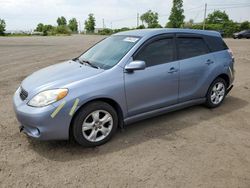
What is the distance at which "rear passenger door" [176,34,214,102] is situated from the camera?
14.7ft

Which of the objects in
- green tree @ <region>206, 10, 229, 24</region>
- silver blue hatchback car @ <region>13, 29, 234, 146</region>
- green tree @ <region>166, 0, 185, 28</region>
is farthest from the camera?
green tree @ <region>206, 10, 229, 24</region>

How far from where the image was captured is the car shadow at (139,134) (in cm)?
350

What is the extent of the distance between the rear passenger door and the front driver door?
170 mm

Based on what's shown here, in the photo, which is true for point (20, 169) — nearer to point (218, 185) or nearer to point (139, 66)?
point (139, 66)

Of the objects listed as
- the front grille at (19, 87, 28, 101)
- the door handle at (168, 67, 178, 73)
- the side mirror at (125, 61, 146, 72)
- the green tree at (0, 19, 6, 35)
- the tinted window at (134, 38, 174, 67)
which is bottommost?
the front grille at (19, 87, 28, 101)

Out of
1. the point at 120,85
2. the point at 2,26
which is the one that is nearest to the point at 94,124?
the point at 120,85

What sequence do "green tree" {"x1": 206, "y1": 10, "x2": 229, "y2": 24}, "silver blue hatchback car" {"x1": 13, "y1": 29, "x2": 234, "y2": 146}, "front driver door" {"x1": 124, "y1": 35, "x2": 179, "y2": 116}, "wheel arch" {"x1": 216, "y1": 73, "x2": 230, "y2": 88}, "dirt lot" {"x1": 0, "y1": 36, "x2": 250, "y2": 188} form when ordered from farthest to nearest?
"green tree" {"x1": 206, "y1": 10, "x2": 229, "y2": 24} → "wheel arch" {"x1": 216, "y1": 73, "x2": 230, "y2": 88} → "front driver door" {"x1": 124, "y1": 35, "x2": 179, "y2": 116} → "silver blue hatchback car" {"x1": 13, "y1": 29, "x2": 234, "y2": 146} → "dirt lot" {"x1": 0, "y1": 36, "x2": 250, "y2": 188}

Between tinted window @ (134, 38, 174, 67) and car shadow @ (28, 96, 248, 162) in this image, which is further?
tinted window @ (134, 38, 174, 67)

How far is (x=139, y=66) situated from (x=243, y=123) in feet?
7.71

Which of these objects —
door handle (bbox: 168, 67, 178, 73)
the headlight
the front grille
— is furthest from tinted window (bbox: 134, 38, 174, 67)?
the front grille

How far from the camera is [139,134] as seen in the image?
13.4 feet

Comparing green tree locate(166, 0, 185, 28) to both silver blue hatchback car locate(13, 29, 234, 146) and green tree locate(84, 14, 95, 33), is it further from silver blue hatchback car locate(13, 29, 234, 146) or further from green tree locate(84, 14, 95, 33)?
silver blue hatchback car locate(13, 29, 234, 146)

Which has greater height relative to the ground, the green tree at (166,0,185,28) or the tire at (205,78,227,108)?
the green tree at (166,0,185,28)

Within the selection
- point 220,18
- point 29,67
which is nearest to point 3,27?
point 220,18
